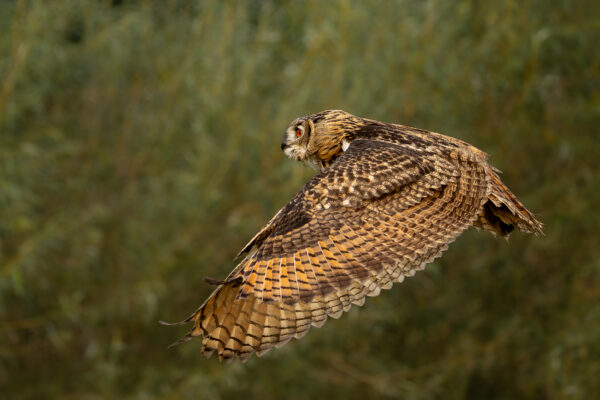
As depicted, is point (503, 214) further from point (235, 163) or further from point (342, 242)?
point (235, 163)

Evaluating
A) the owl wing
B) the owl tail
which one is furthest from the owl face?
the owl tail

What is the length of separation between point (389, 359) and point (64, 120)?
3280 millimetres

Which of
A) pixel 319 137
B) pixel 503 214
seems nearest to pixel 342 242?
pixel 503 214

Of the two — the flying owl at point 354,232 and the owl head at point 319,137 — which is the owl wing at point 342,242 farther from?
the owl head at point 319,137

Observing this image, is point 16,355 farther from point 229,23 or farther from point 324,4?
point 324,4

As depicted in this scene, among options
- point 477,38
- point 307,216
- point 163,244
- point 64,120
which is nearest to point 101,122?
point 64,120

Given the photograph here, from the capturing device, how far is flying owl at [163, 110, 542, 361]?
2404mm

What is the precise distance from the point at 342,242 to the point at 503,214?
706mm

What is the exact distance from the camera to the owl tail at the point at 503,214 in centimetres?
289

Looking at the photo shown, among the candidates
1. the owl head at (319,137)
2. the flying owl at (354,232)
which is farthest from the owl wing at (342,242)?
the owl head at (319,137)

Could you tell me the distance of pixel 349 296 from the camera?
2412mm

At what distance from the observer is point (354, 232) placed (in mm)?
2627

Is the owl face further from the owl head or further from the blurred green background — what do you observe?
the blurred green background

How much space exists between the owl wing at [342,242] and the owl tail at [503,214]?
7 centimetres
